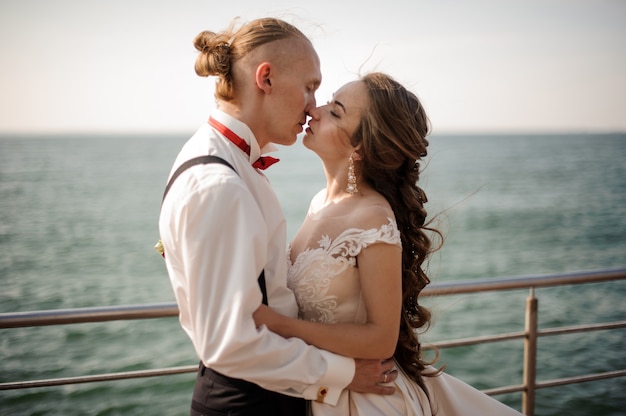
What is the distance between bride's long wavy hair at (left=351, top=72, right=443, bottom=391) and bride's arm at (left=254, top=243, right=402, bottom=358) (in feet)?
1.11

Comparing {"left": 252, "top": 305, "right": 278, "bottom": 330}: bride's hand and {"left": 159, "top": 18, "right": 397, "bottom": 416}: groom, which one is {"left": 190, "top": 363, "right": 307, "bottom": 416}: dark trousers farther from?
{"left": 252, "top": 305, "right": 278, "bottom": 330}: bride's hand

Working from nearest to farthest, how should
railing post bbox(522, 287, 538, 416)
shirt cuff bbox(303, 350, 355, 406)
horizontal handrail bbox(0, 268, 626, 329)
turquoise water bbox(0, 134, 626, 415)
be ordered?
shirt cuff bbox(303, 350, 355, 406), horizontal handrail bbox(0, 268, 626, 329), railing post bbox(522, 287, 538, 416), turquoise water bbox(0, 134, 626, 415)

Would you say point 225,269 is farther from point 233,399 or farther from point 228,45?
point 228,45

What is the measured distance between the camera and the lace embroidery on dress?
2.07 metres

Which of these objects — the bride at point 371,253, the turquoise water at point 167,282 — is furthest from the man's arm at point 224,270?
the turquoise water at point 167,282

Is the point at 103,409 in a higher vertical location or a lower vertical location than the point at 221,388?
lower

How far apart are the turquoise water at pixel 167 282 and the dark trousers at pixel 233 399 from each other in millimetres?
983

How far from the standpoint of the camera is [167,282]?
19.7 metres

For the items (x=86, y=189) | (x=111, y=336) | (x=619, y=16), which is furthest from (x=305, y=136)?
(x=86, y=189)

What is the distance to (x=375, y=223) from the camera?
212 centimetres

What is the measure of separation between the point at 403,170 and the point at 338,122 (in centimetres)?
36

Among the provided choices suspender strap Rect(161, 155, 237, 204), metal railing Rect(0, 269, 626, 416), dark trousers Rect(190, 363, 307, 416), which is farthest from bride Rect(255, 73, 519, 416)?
suspender strap Rect(161, 155, 237, 204)

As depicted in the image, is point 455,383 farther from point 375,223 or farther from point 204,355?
point 204,355

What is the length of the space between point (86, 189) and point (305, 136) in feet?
166
